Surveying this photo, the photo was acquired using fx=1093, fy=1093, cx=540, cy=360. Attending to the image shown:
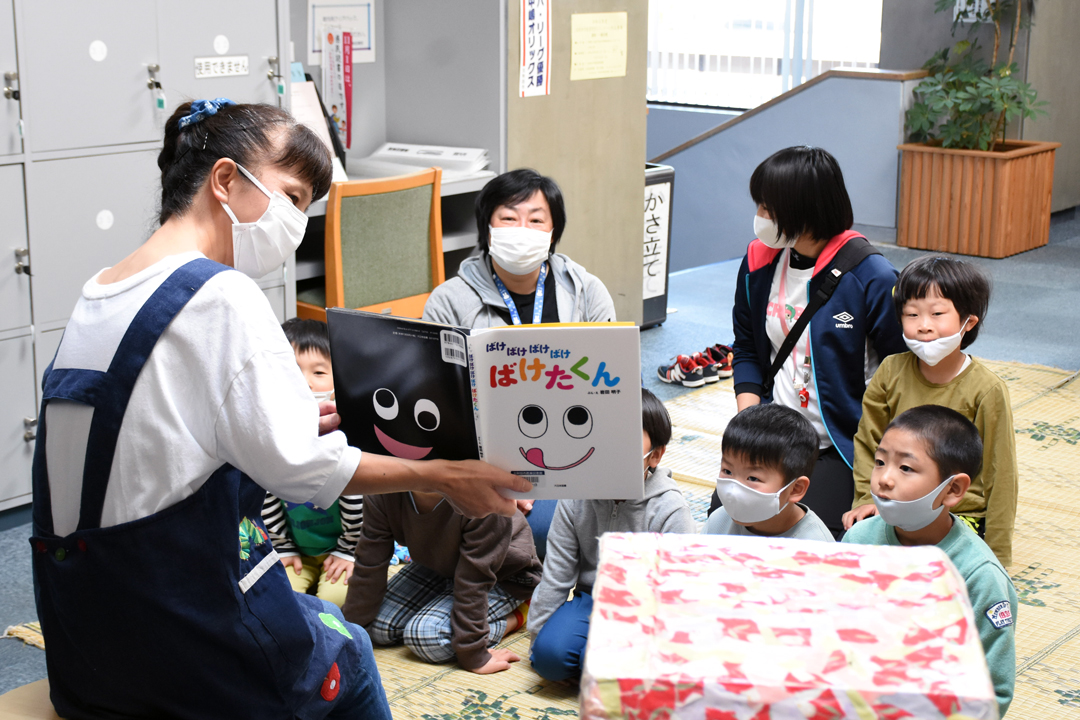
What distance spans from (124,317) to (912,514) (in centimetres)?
129

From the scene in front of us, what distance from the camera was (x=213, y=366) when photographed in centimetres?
121

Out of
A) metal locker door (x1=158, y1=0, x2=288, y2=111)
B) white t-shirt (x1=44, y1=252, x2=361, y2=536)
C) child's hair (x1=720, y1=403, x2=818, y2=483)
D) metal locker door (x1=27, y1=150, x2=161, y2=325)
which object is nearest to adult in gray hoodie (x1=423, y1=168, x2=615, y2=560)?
child's hair (x1=720, y1=403, x2=818, y2=483)

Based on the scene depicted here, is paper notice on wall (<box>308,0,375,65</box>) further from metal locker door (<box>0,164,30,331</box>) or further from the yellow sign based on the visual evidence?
metal locker door (<box>0,164,30,331</box>)

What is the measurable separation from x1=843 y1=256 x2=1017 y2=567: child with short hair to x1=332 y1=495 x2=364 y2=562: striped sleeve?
42.4 inches

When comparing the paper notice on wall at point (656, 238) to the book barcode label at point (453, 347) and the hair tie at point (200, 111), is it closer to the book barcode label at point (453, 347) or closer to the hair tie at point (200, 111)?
the book barcode label at point (453, 347)

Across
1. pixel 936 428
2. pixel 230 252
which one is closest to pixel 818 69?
pixel 936 428

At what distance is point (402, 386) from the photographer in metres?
1.57

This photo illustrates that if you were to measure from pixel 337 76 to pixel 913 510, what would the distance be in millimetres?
3027

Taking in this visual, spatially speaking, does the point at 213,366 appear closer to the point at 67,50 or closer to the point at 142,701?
the point at 142,701

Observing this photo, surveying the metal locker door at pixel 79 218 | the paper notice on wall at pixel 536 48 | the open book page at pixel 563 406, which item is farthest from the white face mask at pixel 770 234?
the paper notice on wall at pixel 536 48

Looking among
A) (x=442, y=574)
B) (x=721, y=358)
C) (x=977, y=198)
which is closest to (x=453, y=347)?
(x=442, y=574)

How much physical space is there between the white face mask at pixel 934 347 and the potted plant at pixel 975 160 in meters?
4.55

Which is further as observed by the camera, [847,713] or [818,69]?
[818,69]

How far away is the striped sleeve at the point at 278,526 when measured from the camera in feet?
8.16
